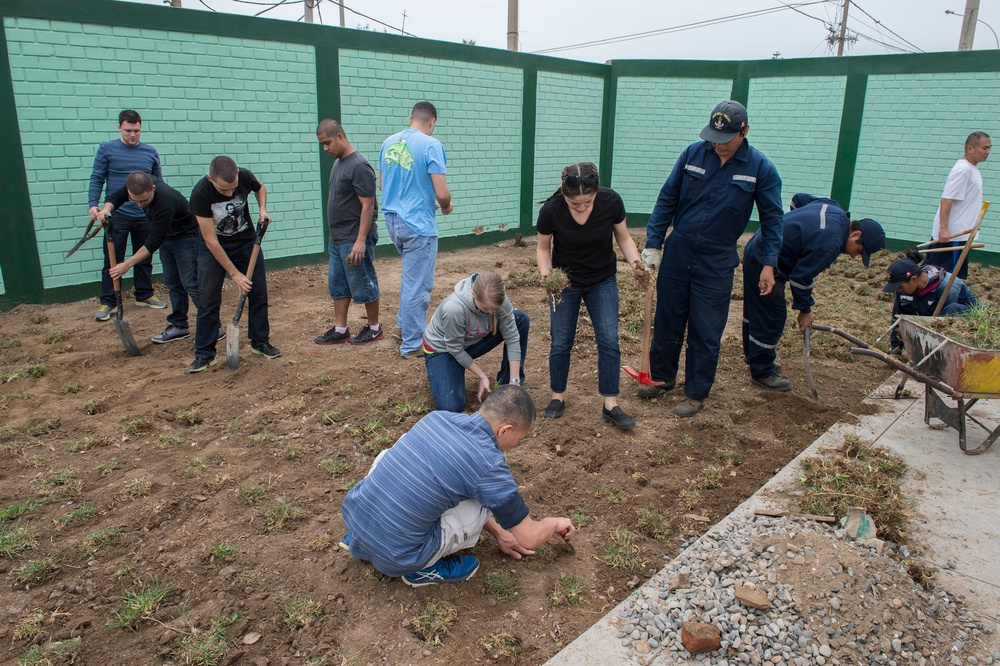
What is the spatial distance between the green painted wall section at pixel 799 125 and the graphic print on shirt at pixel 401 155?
8.44m

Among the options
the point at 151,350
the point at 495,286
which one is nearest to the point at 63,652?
the point at 495,286

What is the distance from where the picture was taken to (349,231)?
560 cm

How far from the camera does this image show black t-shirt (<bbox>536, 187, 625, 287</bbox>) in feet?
13.9

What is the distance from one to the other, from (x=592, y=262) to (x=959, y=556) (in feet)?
7.91

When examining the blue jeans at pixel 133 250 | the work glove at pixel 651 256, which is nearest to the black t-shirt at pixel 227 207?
the blue jeans at pixel 133 250

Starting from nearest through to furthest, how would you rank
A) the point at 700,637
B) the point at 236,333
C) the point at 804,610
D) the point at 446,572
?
the point at 700,637 < the point at 804,610 < the point at 446,572 < the point at 236,333

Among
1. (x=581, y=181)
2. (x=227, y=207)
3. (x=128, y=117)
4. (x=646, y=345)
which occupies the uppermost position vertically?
(x=128, y=117)

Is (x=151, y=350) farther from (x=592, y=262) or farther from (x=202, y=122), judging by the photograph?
(x=592, y=262)

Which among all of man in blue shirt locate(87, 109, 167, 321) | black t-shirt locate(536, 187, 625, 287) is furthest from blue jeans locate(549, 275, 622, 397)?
man in blue shirt locate(87, 109, 167, 321)

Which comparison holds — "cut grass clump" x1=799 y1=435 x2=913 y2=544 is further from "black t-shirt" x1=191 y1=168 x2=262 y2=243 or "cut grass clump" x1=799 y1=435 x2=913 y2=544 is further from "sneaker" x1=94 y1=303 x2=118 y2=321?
"sneaker" x1=94 y1=303 x2=118 y2=321

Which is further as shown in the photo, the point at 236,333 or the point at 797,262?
the point at 236,333

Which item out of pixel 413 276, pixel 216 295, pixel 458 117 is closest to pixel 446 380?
pixel 413 276

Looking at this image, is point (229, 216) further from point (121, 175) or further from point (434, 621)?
point (434, 621)

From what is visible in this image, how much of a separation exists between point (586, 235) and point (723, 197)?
915mm
